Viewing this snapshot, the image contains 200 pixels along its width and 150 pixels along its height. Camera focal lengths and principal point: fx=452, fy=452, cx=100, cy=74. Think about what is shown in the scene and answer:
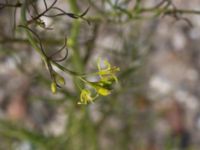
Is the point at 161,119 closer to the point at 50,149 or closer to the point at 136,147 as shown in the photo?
the point at 136,147

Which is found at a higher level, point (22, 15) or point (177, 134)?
point (22, 15)

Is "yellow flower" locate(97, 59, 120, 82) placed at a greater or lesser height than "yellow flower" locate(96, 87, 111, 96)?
greater

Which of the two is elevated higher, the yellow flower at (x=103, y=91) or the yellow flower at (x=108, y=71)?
the yellow flower at (x=108, y=71)

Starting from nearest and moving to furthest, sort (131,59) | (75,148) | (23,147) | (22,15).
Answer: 1. (22,15)
2. (131,59)
3. (75,148)
4. (23,147)

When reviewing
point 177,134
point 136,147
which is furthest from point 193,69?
point 136,147

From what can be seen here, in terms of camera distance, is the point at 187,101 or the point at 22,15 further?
the point at 187,101

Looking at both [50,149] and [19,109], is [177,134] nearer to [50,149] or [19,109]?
[19,109]

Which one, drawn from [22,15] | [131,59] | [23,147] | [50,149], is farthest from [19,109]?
[22,15]

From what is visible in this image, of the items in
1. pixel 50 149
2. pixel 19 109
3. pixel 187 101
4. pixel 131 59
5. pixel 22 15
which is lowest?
pixel 19 109

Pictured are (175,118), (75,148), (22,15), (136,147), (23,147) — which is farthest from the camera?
(175,118)
